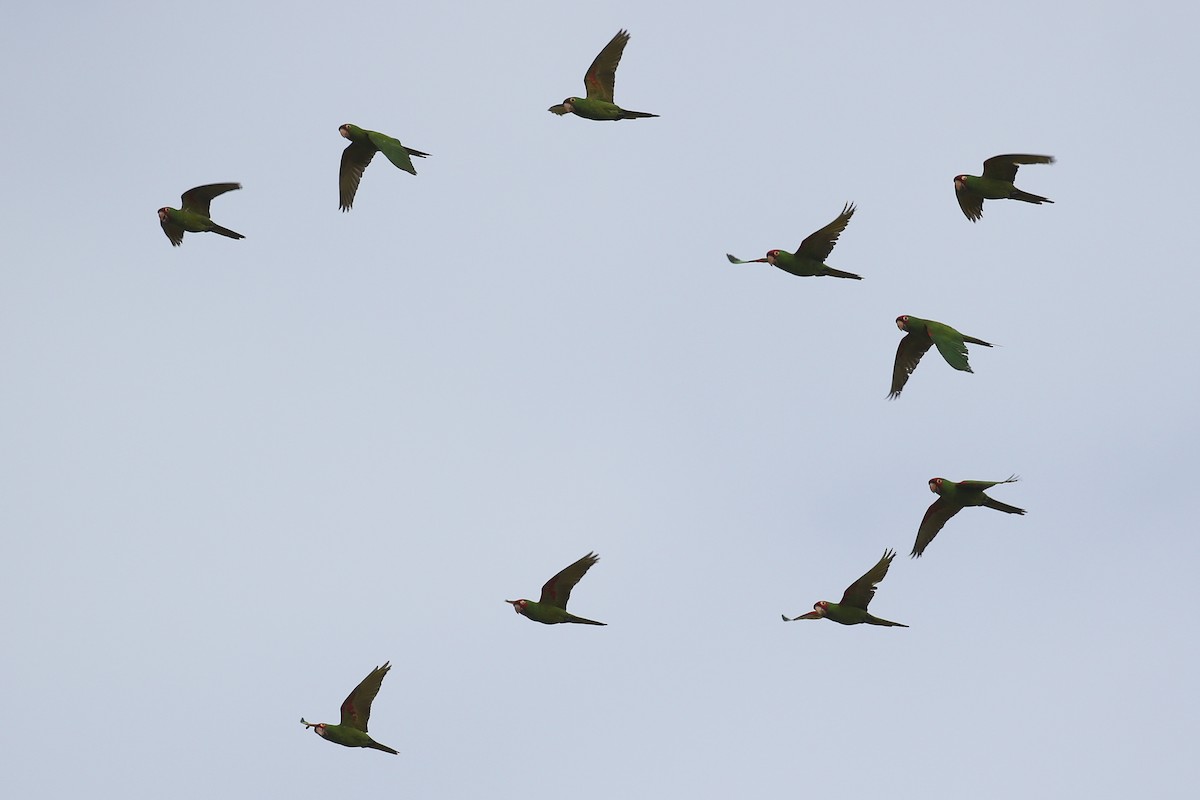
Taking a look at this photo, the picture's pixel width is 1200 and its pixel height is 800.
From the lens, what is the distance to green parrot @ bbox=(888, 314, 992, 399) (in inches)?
1359

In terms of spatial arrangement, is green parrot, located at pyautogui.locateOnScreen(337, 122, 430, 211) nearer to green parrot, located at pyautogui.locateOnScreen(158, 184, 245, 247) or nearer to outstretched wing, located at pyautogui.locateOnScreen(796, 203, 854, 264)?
green parrot, located at pyautogui.locateOnScreen(158, 184, 245, 247)

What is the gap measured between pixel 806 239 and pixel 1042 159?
5.39m

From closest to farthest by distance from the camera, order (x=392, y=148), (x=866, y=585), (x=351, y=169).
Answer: (x=866, y=585) < (x=392, y=148) < (x=351, y=169)

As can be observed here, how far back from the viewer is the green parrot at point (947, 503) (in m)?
33.8

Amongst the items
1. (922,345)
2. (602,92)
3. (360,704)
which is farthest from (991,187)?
(360,704)

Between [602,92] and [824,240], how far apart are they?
28.0ft

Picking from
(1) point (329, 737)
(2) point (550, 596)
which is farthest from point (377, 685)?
(2) point (550, 596)

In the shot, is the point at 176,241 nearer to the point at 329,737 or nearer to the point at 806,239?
the point at 329,737

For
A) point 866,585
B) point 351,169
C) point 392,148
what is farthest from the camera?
point 351,169

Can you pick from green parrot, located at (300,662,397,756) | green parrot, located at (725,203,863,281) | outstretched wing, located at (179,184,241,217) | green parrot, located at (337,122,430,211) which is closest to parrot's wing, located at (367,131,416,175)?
green parrot, located at (337,122,430,211)

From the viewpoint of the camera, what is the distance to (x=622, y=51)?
135 feet

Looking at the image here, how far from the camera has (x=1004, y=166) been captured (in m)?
35.0

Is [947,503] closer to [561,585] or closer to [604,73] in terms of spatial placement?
[561,585]

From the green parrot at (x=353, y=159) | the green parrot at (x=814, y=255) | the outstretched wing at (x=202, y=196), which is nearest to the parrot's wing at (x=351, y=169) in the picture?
the green parrot at (x=353, y=159)
